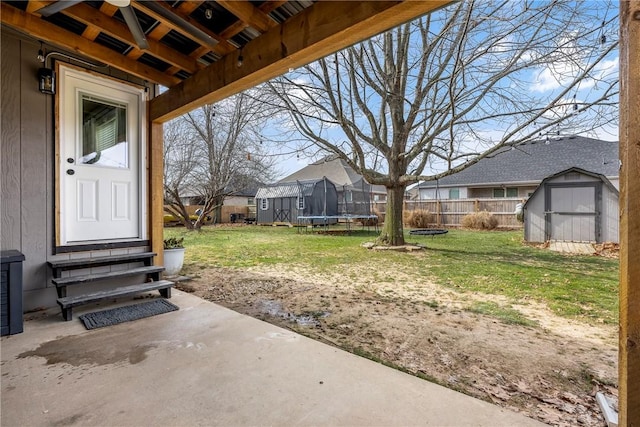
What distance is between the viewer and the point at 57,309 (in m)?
3.06

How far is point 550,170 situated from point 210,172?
16.5m

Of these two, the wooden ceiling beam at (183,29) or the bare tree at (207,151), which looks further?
the bare tree at (207,151)

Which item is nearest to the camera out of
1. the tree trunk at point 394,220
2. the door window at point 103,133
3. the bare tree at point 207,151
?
the door window at point 103,133

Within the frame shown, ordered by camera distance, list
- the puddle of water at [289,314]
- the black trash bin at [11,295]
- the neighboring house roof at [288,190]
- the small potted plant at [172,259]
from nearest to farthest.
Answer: the black trash bin at [11,295] < the puddle of water at [289,314] < the small potted plant at [172,259] < the neighboring house roof at [288,190]

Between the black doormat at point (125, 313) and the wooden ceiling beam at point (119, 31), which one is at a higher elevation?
the wooden ceiling beam at point (119, 31)

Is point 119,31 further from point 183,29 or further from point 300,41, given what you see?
point 300,41

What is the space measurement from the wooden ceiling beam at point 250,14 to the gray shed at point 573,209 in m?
8.69

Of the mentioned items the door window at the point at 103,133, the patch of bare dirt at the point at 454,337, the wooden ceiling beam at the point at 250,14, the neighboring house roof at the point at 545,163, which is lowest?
the patch of bare dirt at the point at 454,337

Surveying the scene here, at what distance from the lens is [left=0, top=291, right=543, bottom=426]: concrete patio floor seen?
1481 mm

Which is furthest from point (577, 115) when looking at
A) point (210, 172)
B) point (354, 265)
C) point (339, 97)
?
point (210, 172)

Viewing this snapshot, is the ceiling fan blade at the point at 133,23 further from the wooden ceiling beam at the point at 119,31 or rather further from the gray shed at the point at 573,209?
the gray shed at the point at 573,209

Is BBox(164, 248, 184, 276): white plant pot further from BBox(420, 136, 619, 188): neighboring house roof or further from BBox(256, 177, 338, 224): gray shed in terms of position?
BBox(420, 136, 619, 188): neighboring house roof

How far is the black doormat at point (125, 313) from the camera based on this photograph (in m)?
2.72

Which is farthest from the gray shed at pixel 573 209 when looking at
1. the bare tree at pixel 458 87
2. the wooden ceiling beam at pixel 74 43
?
the wooden ceiling beam at pixel 74 43
